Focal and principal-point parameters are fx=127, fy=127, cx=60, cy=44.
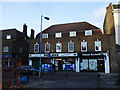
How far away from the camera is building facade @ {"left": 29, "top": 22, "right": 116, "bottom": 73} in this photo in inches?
901

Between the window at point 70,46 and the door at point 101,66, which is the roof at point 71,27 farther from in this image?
the door at point 101,66

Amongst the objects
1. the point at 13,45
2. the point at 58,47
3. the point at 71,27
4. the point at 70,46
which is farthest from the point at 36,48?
the point at 71,27

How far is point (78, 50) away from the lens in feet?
80.1

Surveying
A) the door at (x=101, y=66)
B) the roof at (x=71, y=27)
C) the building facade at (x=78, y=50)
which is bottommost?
the door at (x=101, y=66)

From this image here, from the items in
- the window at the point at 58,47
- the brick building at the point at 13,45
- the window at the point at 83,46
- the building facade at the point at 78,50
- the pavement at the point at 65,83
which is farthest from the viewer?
the brick building at the point at 13,45

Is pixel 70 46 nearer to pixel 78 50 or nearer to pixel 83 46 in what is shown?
pixel 78 50

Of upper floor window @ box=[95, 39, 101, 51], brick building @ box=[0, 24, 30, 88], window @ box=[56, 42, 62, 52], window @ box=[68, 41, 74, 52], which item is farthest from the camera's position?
brick building @ box=[0, 24, 30, 88]

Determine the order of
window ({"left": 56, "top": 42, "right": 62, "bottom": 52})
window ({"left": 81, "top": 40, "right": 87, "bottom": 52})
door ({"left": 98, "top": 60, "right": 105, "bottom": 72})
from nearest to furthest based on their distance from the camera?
door ({"left": 98, "top": 60, "right": 105, "bottom": 72}) < window ({"left": 81, "top": 40, "right": 87, "bottom": 52}) < window ({"left": 56, "top": 42, "right": 62, "bottom": 52})

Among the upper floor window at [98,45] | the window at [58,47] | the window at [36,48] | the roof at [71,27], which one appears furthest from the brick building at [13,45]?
the upper floor window at [98,45]

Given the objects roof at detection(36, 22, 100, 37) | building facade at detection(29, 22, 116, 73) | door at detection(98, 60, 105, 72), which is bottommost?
door at detection(98, 60, 105, 72)

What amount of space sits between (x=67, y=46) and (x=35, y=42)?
707 cm

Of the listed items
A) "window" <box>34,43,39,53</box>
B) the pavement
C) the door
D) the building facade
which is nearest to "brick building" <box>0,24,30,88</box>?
the building facade

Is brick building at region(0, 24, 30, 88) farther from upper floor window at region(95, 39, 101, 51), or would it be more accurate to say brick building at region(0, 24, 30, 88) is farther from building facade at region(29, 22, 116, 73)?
upper floor window at region(95, 39, 101, 51)

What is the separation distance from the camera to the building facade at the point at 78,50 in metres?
22.9
